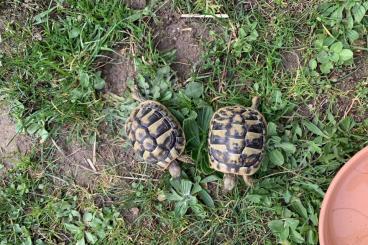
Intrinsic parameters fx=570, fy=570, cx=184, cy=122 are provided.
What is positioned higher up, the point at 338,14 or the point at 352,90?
the point at 338,14

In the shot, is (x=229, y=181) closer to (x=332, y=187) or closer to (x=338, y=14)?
(x=332, y=187)

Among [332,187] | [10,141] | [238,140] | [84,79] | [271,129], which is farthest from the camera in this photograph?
[10,141]

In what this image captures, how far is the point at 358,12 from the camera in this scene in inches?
118

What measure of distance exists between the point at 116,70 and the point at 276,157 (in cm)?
101

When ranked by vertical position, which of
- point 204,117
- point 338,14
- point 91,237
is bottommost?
point 91,237

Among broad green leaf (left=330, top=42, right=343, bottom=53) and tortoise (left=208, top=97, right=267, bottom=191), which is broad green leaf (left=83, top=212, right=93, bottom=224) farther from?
broad green leaf (left=330, top=42, right=343, bottom=53)

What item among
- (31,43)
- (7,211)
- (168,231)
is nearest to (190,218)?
(168,231)

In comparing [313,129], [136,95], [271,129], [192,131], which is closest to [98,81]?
[136,95]

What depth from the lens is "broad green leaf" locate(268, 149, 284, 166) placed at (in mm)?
3035

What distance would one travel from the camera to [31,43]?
3.20m

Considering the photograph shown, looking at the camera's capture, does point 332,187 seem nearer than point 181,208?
Yes

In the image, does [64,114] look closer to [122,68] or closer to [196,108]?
[122,68]

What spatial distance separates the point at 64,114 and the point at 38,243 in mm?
746

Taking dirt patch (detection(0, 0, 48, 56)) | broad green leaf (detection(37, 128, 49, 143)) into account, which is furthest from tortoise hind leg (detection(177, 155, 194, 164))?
dirt patch (detection(0, 0, 48, 56))
